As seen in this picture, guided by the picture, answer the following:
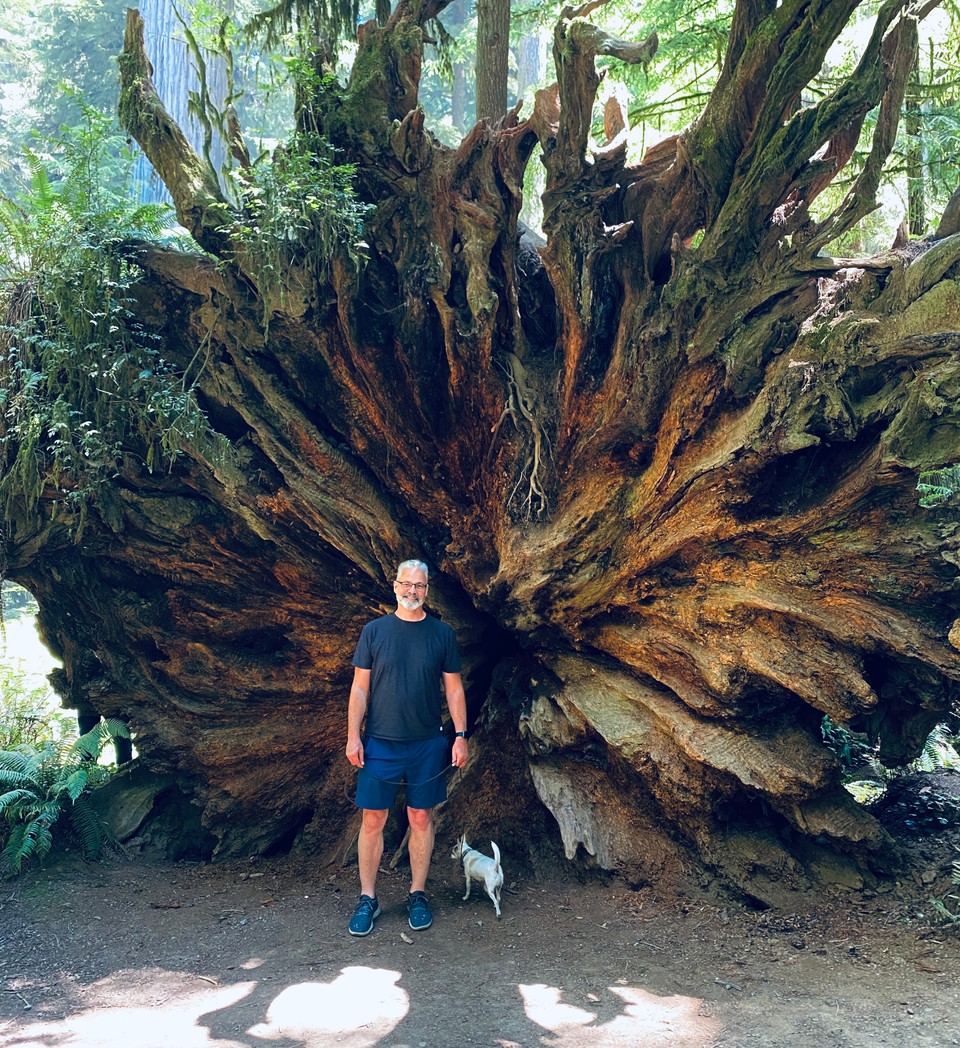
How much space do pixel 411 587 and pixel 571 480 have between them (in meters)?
1.74

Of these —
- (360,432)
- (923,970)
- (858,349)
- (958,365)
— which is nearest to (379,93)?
(360,432)

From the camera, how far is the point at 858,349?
5172 mm

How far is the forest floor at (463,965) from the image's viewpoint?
4.05 m

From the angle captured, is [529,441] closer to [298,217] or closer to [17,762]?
[298,217]

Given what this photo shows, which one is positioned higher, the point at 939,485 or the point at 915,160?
the point at 915,160

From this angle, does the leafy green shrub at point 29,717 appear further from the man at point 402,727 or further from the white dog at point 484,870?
the white dog at point 484,870

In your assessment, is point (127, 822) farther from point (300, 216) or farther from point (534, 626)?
point (300, 216)

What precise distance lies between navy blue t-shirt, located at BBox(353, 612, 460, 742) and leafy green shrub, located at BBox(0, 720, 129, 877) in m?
3.03

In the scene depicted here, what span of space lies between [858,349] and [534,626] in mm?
3023

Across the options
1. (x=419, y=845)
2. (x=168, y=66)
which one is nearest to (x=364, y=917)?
(x=419, y=845)

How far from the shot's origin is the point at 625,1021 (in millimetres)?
4160

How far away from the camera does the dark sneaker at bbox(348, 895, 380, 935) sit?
5402 mm

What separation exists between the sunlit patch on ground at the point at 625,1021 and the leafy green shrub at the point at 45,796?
13.6 ft

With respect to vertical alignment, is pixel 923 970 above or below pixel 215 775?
below
